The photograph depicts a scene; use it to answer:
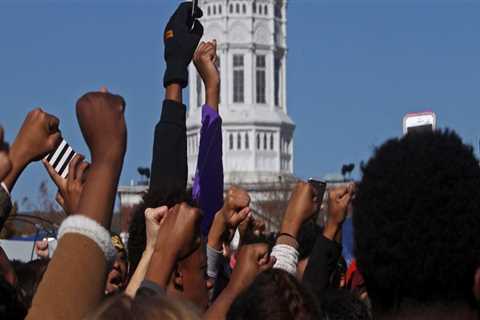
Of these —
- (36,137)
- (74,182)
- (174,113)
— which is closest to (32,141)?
(36,137)

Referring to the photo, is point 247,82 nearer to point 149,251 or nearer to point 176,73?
point 176,73

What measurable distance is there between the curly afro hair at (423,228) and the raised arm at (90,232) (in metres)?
0.55

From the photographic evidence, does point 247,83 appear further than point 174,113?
Yes

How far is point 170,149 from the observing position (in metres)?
5.25

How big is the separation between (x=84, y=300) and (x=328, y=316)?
1.78m

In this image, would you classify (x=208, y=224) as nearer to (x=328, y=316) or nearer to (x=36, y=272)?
(x=328, y=316)

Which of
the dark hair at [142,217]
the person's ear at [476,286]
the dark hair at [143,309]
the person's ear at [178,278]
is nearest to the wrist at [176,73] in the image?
the dark hair at [142,217]

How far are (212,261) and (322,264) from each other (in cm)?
48

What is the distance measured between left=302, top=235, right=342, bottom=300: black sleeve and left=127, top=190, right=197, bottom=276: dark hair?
48 cm

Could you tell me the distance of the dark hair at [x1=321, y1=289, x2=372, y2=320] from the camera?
4.55 meters

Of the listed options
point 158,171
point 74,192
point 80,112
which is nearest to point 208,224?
point 158,171

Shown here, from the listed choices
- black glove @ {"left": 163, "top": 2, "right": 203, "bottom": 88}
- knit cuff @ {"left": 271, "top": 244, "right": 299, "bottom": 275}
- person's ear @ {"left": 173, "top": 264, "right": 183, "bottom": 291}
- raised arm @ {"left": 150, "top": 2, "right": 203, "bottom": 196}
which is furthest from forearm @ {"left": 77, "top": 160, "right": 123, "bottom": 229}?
black glove @ {"left": 163, "top": 2, "right": 203, "bottom": 88}

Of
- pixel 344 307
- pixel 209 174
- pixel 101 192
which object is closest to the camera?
pixel 101 192

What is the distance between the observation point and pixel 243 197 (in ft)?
16.9
